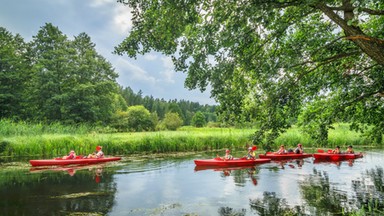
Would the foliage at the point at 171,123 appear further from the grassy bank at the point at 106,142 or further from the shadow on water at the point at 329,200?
the shadow on water at the point at 329,200

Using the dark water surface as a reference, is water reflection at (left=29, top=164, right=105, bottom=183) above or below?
above

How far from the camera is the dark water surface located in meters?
8.73

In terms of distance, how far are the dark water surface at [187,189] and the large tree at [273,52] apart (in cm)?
227

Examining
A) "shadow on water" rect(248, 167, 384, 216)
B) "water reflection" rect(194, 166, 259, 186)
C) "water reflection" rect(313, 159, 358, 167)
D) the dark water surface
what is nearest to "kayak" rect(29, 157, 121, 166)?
the dark water surface

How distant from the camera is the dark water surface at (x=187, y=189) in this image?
8734mm

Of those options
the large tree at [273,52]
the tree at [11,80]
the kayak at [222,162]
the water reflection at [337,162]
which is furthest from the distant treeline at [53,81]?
the large tree at [273,52]

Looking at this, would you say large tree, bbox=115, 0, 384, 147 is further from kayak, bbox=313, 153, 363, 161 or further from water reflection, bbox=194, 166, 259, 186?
kayak, bbox=313, 153, 363, 161

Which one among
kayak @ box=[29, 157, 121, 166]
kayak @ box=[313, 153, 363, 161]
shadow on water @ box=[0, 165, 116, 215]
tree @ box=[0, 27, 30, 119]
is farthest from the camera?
tree @ box=[0, 27, 30, 119]

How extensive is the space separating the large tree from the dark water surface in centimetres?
227

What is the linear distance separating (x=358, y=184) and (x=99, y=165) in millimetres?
12258

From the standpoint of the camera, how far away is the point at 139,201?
9.84m

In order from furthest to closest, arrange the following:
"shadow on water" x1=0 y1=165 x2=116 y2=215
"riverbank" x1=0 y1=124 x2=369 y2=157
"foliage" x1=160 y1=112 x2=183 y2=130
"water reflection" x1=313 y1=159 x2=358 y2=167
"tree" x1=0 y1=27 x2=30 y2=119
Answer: "foliage" x1=160 y1=112 x2=183 y2=130 → "tree" x1=0 y1=27 x2=30 y2=119 → "water reflection" x1=313 y1=159 x2=358 y2=167 → "riverbank" x1=0 y1=124 x2=369 y2=157 → "shadow on water" x1=0 y1=165 x2=116 y2=215

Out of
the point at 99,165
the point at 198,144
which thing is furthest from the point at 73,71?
the point at 99,165

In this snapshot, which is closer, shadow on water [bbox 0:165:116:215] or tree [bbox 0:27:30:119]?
shadow on water [bbox 0:165:116:215]
